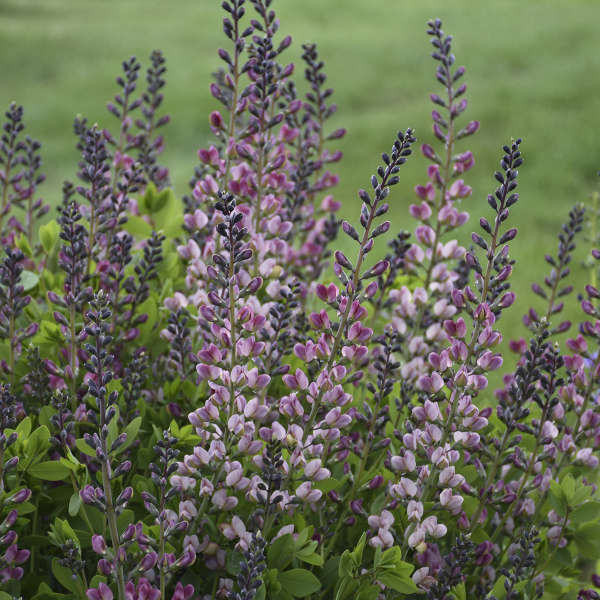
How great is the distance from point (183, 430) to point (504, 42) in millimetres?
11753

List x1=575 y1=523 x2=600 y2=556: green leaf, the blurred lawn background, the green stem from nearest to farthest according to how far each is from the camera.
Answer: the green stem < x1=575 y1=523 x2=600 y2=556: green leaf < the blurred lawn background

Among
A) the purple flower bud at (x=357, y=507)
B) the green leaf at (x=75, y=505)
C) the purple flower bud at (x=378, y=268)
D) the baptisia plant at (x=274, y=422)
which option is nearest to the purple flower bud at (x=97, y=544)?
the baptisia plant at (x=274, y=422)

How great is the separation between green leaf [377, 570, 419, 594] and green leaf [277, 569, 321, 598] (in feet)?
0.44

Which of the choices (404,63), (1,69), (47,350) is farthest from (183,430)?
(1,69)

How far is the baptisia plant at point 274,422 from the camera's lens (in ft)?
5.10

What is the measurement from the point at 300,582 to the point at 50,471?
0.59 meters

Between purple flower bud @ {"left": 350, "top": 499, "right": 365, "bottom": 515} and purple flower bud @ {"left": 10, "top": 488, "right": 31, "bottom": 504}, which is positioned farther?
purple flower bud @ {"left": 350, "top": 499, "right": 365, "bottom": 515}

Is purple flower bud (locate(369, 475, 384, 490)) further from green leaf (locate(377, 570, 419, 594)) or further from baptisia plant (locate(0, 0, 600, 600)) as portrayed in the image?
green leaf (locate(377, 570, 419, 594))

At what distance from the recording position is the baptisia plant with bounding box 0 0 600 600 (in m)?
1.55

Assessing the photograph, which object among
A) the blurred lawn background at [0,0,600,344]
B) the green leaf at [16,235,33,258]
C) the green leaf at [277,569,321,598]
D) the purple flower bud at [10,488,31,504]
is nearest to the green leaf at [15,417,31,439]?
the purple flower bud at [10,488,31,504]

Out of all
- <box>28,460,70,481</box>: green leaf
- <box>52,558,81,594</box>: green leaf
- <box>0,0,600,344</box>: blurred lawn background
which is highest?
<box>0,0,600,344</box>: blurred lawn background

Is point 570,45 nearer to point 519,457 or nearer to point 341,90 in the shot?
point 341,90

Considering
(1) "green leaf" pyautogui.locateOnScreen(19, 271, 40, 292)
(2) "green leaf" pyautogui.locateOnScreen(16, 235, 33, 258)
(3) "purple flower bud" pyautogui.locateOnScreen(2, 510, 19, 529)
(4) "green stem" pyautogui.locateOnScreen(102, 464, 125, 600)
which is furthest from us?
(2) "green leaf" pyautogui.locateOnScreen(16, 235, 33, 258)

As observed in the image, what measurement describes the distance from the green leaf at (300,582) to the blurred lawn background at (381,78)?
435 cm
